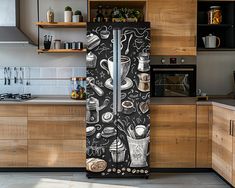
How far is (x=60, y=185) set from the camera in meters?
3.80

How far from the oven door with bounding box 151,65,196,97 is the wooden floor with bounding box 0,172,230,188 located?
3.00 ft

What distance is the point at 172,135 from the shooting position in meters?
4.16

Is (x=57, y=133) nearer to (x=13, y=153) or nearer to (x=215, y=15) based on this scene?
(x=13, y=153)

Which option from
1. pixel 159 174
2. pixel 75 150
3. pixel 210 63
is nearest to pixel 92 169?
pixel 75 150

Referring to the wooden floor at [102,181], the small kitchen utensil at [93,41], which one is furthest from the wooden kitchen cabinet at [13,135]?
the small kitchen utensil at [93,41]

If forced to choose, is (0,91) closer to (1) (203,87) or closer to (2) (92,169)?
(2) (92,169)

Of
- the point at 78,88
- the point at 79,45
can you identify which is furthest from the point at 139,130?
the point at 79,45

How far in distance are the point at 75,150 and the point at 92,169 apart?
0.30 metres

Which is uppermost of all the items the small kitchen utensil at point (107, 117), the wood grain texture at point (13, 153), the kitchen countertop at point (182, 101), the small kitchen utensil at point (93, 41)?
the small kitchen utensil at point (93, 41)

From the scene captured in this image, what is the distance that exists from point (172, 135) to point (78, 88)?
4.12 ft

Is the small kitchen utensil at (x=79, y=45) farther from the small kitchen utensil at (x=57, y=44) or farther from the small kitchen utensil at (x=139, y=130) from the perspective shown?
the small kitchen utensil at (x=139, y=130)

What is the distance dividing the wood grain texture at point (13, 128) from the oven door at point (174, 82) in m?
1.48

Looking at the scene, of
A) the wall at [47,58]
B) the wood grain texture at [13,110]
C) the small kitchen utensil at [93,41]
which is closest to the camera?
the small kitchen utensil at [93,41]

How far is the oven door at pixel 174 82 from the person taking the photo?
440cm
